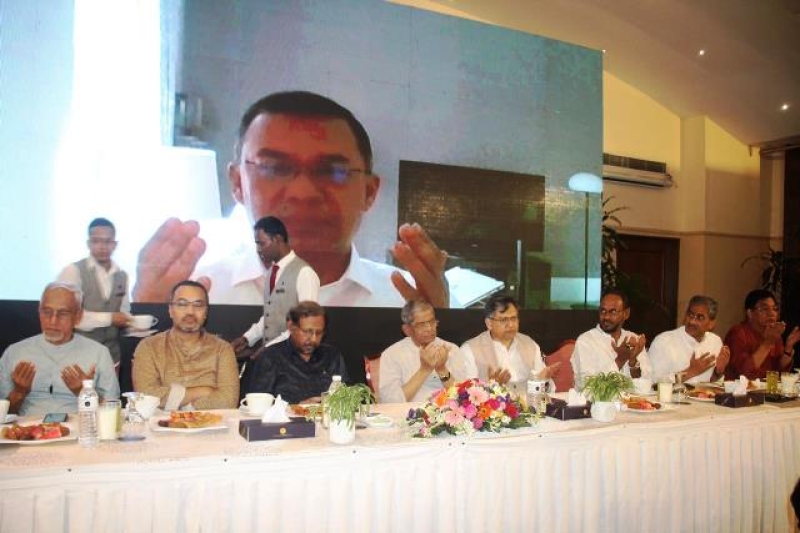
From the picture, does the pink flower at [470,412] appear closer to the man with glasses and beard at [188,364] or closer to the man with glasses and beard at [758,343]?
the man with glasses and beard at [188,364]

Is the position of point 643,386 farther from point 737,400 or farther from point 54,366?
point 54,366

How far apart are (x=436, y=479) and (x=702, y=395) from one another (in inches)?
66.0

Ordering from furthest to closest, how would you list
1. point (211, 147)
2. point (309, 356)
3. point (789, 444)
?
point (211, 147) → point (309, 356) → point (789, 444)

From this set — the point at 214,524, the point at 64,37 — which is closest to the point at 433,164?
the point at 64,37

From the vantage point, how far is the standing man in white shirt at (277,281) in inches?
176

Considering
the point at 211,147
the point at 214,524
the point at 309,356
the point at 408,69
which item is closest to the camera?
the point at 214,524

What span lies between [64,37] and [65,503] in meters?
3.29

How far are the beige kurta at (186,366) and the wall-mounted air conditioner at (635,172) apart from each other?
508cm

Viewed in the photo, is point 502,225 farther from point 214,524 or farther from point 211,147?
point 214,524

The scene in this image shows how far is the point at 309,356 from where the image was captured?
351 centimetres

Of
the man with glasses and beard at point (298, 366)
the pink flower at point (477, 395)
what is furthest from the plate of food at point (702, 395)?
the man with glasses and beard at point (298, 366)

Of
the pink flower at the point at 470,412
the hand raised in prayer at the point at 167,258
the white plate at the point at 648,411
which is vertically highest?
the hand raised in prayer at the point at 167,258

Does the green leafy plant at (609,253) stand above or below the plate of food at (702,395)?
above

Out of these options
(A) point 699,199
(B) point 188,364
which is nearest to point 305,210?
(B) point 188,364
